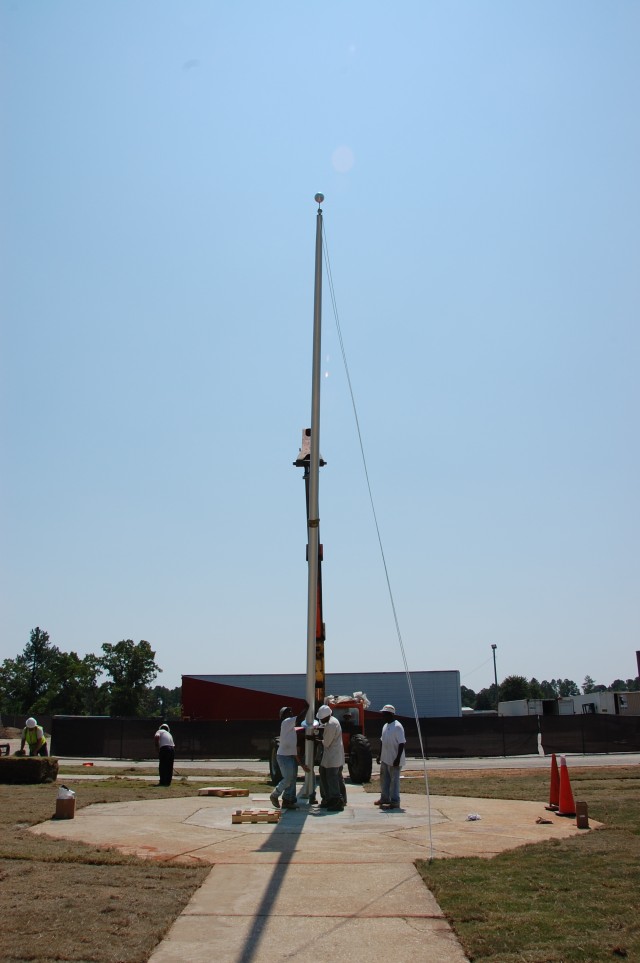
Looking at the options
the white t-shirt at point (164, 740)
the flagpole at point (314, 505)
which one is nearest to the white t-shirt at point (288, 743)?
the flagpole at point (314, 505)

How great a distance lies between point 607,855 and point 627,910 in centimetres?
255

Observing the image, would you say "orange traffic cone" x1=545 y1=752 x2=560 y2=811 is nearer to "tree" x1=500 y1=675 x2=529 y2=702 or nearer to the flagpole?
the flagpole

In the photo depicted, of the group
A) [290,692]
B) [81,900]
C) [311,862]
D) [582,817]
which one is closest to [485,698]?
[290,692]

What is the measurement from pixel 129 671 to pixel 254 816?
3358 inches

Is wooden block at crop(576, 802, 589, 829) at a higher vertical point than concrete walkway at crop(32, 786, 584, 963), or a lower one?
higher

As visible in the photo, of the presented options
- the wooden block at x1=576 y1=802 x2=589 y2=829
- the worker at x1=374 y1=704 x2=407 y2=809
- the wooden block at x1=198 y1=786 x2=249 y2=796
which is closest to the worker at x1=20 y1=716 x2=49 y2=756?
the wooden block at x1=198 y1=786 x2=249 y2=796

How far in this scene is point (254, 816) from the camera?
12.0 metres

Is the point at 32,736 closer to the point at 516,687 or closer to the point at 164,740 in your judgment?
the point at 164,740

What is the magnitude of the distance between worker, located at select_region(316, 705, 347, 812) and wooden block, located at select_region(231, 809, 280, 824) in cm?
113

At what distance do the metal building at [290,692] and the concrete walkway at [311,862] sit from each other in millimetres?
32645

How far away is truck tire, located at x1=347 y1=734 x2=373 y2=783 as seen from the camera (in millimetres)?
18656

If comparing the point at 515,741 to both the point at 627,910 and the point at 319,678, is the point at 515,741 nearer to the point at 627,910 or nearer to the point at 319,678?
the point at 319,678

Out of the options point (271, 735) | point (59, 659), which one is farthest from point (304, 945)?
point (59, 659)

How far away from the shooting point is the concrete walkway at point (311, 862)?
5.79 meters
